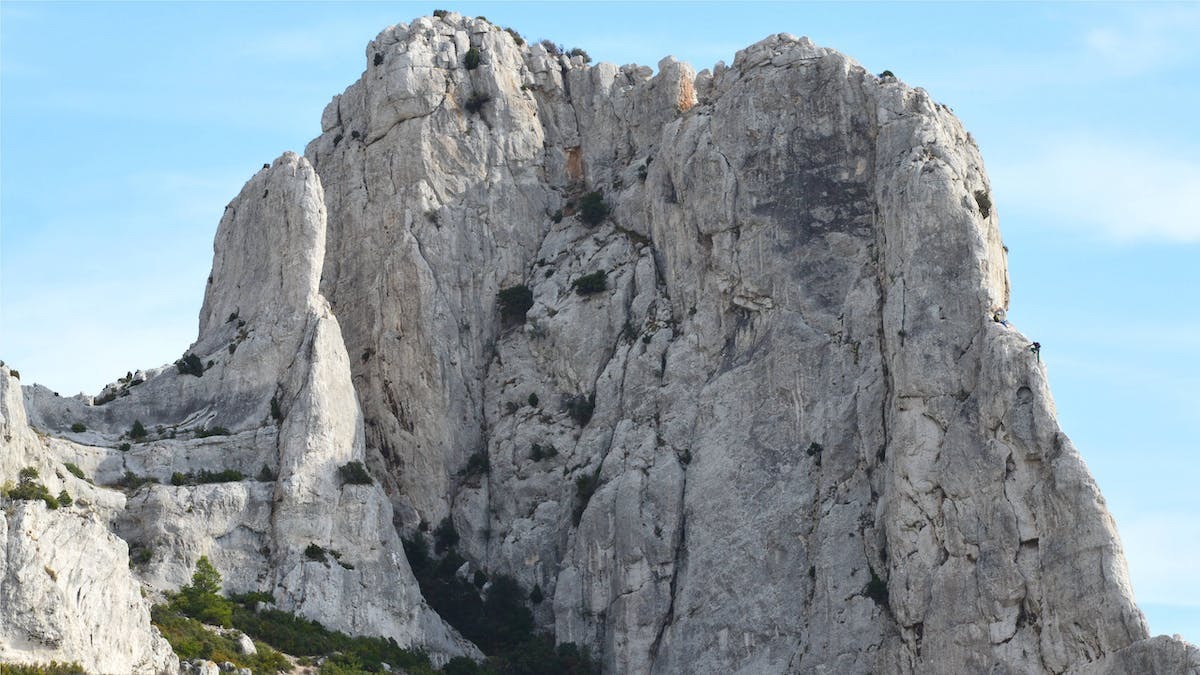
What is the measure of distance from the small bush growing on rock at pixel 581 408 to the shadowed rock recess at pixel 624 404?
0.11 m

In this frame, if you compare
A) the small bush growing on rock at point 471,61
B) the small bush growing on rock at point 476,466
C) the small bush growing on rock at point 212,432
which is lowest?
the small bush growing on rock at point 212,432

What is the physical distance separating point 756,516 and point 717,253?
11036 millimetres

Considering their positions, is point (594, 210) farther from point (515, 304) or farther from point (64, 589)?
point (64, 589)


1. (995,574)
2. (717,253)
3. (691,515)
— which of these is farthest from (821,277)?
(995,574)

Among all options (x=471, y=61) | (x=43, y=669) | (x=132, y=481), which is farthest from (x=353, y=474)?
(x=471, y=61)

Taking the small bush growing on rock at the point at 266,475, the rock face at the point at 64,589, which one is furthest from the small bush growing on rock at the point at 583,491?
the rock face at the point at 64,589

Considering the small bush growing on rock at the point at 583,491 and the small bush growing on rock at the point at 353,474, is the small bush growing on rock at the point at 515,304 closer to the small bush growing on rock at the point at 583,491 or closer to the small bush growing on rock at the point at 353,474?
the small bush growing on rock at the point at 583,491

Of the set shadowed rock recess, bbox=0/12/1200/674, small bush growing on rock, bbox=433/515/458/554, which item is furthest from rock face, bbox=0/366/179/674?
small bush growing on rock, bbox=433/515/458/554

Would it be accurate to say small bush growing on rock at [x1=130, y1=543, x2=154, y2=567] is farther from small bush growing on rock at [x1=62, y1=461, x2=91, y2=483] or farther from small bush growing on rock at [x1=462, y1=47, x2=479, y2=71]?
small bush growing on rock at [x1=462, y1=47, x2=479, y2=71]

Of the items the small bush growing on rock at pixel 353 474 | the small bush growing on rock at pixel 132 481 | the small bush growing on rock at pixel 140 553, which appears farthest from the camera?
the small bush growing on rock at pixel 353 474

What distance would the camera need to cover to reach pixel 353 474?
276 ft

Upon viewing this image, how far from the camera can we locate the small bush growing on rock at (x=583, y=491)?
86.4 meters

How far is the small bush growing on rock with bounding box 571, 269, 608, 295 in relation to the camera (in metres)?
92.1

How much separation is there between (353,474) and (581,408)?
393 inches
